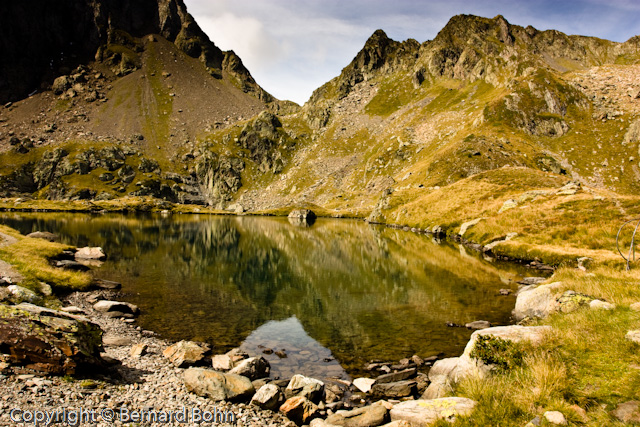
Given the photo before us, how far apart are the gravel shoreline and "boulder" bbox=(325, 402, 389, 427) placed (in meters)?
1.79

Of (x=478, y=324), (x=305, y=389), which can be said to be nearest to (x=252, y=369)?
(x=305, y=389)

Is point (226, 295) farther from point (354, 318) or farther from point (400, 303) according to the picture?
point (400, 303)

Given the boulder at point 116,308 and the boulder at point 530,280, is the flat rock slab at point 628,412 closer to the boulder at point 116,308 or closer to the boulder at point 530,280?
the boulder at point 116,308

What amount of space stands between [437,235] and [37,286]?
247ft

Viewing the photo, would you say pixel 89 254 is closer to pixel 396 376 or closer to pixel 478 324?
pixel 396 376

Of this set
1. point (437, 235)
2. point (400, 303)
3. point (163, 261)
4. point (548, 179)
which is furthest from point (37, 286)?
point (548, 179)

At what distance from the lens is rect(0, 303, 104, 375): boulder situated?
11812mm

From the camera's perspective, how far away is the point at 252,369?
16.2 m

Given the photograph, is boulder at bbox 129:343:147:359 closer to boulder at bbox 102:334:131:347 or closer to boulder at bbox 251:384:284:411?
boulder at bbox 102:334:131:347

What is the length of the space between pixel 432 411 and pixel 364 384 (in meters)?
6.37

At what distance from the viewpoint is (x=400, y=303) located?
98.8ft

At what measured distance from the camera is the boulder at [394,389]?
588 inches

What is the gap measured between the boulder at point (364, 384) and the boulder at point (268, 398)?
13.5 feet

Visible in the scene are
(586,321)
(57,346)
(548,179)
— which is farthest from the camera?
(548,179)
